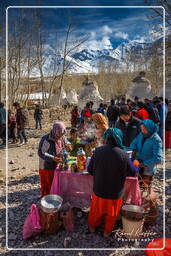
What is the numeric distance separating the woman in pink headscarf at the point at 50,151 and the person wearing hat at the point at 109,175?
840mm

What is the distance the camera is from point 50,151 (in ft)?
11.7

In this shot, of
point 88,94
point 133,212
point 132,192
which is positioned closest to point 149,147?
point 132,192

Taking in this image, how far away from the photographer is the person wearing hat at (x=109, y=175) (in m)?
2.64

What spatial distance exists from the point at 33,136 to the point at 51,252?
804 cm

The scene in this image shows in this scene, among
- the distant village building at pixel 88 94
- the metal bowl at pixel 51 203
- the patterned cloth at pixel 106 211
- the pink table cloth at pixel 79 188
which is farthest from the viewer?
the distant village building at pixel 88 94

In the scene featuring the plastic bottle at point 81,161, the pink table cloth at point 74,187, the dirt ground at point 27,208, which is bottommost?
the dirt ground at point 27,208

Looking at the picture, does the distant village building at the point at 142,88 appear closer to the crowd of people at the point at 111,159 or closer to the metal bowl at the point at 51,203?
the crowd of people at the point at 111,159

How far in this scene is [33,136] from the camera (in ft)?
34.6

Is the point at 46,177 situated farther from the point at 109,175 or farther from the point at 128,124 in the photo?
the point at 128,124

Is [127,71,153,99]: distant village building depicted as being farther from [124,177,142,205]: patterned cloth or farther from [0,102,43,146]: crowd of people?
[124,177,142,205]: patterned cloth

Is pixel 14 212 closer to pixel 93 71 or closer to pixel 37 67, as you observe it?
pixel 37 67

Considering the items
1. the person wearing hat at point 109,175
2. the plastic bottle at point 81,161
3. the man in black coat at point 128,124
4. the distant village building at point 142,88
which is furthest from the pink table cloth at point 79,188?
the distant village building at point 142,88

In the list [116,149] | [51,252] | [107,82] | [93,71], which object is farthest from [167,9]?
[93,71]

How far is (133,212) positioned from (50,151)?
1.52 meters
